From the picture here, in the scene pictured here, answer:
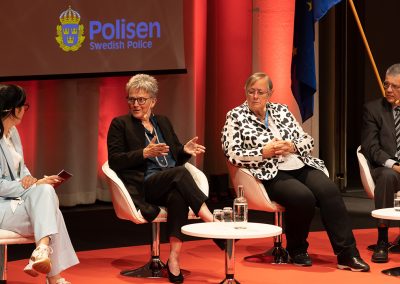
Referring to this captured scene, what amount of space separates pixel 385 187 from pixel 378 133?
1.65 ft

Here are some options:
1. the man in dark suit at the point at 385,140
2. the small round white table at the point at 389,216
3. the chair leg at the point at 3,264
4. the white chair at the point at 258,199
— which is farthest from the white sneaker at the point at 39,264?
Result: the man in dark suit at the point at 385,140

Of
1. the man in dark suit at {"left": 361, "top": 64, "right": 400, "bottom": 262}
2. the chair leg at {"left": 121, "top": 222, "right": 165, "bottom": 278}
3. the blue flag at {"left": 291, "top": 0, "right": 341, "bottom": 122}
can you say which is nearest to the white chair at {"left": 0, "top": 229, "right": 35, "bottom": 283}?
the chair leg at {"left": 121, "top": 222, "right": 165, "bottom": 278}

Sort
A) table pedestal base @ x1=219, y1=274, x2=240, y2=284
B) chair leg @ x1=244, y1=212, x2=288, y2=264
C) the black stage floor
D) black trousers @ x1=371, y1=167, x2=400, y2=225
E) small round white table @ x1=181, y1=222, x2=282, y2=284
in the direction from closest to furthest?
small round white table @ x1=181, y1=222, x2=282, y2=284 → table pedestal base @ x1=219, y1=274, x2=240, y2=284 → chair leg @ x1=244, y1=212, x2=288, y2=264 → black trousers @ x1=371, y1=167, x2=400, y2=225 → the black stage floor

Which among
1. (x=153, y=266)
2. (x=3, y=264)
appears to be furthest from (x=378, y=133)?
(x=3, y=264)

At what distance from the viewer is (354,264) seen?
5.71 m

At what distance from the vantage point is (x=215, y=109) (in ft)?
30.8

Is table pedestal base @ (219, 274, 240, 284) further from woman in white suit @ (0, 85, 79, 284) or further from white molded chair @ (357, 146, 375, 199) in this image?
white molded chair @ (357, 146, 375, 199)

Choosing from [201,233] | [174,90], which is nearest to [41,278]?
[201,233]

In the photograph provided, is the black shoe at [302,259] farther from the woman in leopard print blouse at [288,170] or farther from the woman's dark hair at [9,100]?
the woman's dark hair at [9,100]

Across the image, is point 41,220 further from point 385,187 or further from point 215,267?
point 385,187

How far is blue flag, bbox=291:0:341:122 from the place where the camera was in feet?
25.0

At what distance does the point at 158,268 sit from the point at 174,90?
11.8 ft

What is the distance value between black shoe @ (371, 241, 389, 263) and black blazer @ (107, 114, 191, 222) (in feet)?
4.65

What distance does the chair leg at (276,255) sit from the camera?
19.9 feet
